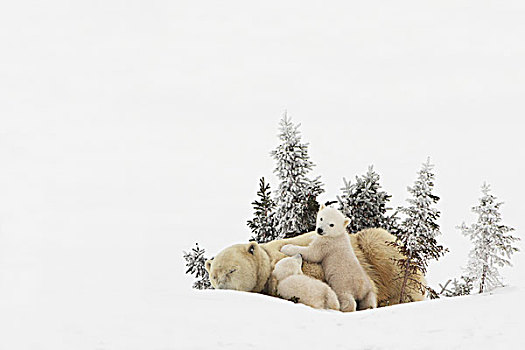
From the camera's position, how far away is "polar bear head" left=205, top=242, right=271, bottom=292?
667cm

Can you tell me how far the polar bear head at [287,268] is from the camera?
6578 millimetres

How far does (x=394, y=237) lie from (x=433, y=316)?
116 inches

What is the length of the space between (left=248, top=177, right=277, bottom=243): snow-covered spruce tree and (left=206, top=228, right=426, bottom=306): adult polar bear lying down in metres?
1.78

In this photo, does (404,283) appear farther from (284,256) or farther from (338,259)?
(284,256)

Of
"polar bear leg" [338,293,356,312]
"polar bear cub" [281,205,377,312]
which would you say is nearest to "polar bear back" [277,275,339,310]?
"polar bear leg" [338,293,356,312]

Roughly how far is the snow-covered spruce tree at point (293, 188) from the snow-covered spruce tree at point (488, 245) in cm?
253

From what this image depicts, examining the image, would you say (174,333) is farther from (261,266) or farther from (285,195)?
(285,195)

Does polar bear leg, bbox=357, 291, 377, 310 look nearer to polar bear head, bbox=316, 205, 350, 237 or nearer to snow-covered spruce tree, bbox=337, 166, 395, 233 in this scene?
polar bear head, bbox=316, 205, 350, 237

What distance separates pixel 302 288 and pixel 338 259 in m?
0.84

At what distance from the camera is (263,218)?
9.20m

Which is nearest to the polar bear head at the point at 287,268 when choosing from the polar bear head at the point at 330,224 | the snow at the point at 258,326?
the polar bear head at the point at 330,224

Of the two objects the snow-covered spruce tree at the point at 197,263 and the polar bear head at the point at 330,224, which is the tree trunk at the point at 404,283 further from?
the snow-covered spruce tree at the point at 197,263

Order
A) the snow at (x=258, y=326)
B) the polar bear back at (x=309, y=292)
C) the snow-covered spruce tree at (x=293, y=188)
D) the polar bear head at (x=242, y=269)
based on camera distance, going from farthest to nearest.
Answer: the snow-covered spruce tree at (x=293, y=188), the polar bear head at (x=242, y=269), the polar bear back at (x=309, y=292), the snow at (x=258, y=326)

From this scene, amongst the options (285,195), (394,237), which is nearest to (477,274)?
(394,237)
